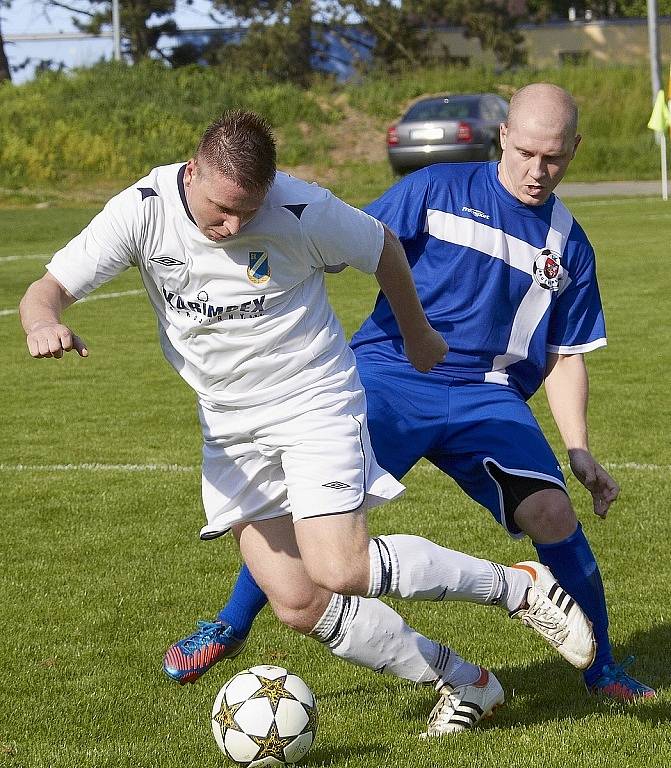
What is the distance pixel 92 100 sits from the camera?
3438cm

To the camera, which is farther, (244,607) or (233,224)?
(244,607)

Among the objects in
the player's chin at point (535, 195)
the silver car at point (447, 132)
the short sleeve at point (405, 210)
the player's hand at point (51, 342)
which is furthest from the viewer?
the silver car at point (447, 132)

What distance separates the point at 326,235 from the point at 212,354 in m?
0.48

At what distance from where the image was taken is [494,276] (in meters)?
4.39

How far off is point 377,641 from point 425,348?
89 cm

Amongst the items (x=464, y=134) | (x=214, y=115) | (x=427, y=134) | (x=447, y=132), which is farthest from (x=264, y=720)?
(x=214, y=115)

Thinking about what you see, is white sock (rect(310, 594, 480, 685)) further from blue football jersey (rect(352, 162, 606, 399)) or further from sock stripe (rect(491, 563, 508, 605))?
blue football jersey (rect(352, 162, 606, 399))

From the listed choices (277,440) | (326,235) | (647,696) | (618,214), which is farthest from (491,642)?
(618,214)

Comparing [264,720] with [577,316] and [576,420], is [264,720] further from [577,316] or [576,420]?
[577,316]

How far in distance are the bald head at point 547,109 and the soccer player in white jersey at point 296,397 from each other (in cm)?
76

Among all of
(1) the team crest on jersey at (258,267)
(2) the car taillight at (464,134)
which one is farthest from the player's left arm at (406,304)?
(2) the car taillight at (464,134)

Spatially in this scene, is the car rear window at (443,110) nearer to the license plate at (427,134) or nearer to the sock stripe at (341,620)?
the license plate at (427,134)

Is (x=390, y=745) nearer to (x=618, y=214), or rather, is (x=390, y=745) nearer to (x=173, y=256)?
(x=173, y=256)

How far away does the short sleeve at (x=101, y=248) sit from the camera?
3.64 m
